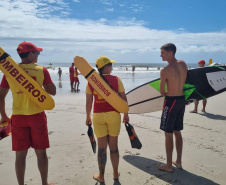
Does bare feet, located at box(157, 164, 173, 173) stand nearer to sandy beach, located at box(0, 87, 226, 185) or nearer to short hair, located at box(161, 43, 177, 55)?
sandy beach, located at box(0, 87, 226, 185)

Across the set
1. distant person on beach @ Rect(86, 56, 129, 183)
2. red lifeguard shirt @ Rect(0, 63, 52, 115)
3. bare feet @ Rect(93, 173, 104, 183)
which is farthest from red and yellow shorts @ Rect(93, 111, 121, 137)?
red lifeguard shirt @ Rect(0, 63, 52, 115)

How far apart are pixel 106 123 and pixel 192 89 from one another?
1907 millimetres

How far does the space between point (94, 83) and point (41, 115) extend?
2.29ft

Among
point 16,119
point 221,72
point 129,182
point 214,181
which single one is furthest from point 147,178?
point 221,72

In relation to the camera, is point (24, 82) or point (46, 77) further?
point (46, 77)

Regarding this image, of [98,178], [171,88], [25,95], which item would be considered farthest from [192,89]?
[25,95]

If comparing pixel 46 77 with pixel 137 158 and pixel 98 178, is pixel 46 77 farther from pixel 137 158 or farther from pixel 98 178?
pixel 137 158

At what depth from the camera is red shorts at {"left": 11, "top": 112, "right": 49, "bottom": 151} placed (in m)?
2.27

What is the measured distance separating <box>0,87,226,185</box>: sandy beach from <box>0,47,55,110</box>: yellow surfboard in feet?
3.74

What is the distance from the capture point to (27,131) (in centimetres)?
231

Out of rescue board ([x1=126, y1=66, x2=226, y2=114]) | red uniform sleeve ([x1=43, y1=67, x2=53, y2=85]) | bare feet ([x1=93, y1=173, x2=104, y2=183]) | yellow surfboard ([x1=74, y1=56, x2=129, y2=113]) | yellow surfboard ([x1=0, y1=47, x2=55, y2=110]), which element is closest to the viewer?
yellow surfboard ([x1=0, y1=47, x2=55, y2=110])

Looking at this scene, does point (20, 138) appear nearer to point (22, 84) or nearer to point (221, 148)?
point (22, 84)

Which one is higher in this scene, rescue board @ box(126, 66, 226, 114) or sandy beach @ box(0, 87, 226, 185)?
rescue board @ box(126, 66, 226, 114)

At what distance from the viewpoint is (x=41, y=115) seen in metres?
2.35
